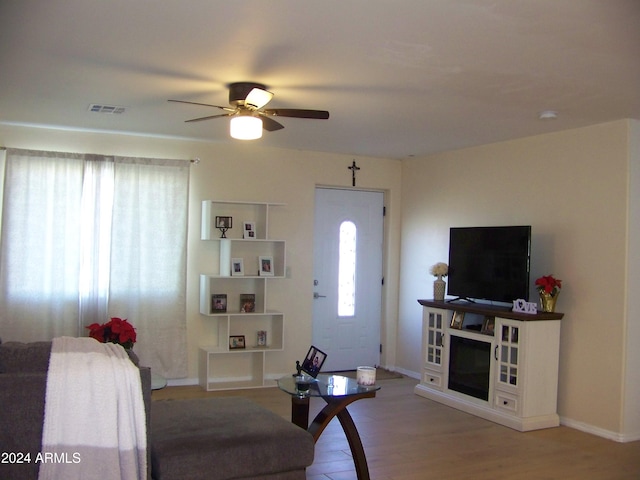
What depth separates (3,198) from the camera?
576 cm

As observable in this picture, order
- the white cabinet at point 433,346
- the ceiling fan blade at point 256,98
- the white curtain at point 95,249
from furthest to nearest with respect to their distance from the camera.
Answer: the white cabinet at point 433,346
the white curtain at point 95,249
the ceiling fan blade at point 256,98

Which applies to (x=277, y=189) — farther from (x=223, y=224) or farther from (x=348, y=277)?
(x=348, y=277)

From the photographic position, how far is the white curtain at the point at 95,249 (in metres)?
5.79

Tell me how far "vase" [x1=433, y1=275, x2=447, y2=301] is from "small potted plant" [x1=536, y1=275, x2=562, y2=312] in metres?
1.26

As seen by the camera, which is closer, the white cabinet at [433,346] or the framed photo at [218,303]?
the white cabinet at [433,346]

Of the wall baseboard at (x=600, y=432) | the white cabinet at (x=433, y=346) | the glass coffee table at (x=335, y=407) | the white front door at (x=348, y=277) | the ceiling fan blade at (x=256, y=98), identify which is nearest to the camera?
the glass coffee table at (x=335, y=407)

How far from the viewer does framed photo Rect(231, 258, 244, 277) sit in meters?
6.56

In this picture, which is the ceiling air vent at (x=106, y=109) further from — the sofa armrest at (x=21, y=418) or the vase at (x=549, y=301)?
the vase at (x=549, y=301)

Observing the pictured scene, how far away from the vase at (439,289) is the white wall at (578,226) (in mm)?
684

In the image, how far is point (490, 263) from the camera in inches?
229

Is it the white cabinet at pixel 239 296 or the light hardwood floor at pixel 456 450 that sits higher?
the white cabinet at pixel 239 296

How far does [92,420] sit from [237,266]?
416cm

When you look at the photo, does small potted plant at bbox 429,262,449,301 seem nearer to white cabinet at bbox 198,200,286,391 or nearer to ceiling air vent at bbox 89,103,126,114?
white cabinet at bbox 198,200,286,391

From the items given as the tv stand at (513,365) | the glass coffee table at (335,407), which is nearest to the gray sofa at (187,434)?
the glass coffee table at (335,407)
